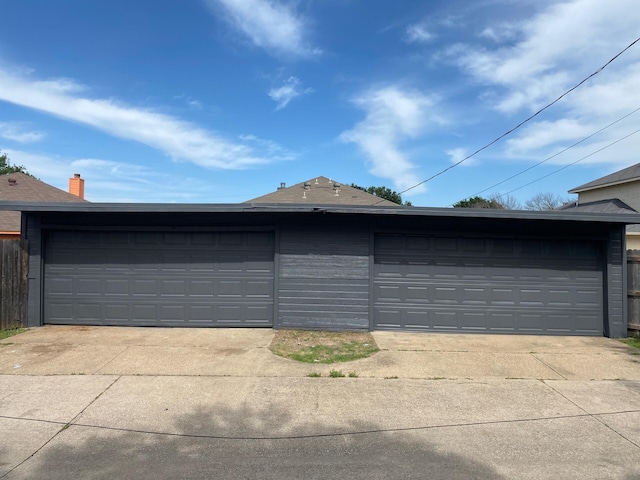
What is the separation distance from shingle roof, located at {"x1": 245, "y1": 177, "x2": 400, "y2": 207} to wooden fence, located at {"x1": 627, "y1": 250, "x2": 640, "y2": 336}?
8.89 m

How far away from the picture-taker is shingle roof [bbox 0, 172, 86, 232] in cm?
1364

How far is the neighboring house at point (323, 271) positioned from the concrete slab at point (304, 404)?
3.10m

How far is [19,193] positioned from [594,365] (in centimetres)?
1798

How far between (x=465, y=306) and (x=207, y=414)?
594 centimetres

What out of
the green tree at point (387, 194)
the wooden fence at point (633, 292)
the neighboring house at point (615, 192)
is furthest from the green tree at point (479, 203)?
the wooden fence at point (633, 292)

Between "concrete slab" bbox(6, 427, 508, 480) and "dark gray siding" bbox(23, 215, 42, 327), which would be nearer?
"concrete slab" bbox(6, 427, 508, 480)

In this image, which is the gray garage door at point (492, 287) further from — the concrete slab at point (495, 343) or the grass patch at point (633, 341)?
the grass patch at point (633, 341)

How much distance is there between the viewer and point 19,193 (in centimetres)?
1465

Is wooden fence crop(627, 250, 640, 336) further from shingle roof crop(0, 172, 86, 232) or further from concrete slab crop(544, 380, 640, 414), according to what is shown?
shingle roof crop(0, 172, 86, 232)

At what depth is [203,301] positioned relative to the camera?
8375mm

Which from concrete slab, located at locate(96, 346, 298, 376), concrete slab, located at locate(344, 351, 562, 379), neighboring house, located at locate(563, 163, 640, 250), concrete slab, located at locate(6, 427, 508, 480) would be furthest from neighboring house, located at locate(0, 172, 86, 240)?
neighboring house, located at locate(563, 163, 640, 250)

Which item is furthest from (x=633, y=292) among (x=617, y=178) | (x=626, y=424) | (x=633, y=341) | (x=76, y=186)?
(x=76, y=186)

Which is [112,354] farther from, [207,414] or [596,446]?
[596,446]

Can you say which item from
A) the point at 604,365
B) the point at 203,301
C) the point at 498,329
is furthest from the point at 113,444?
the point at 498,329
